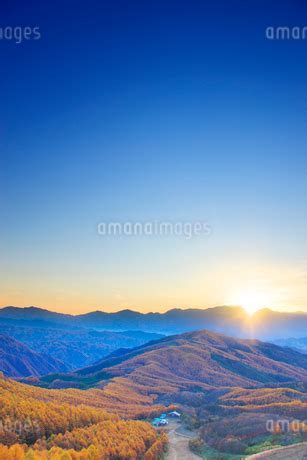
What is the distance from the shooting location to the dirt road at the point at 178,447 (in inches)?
1984

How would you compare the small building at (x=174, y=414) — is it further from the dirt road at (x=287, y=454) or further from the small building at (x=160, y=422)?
the dirt road at (x=287, y=454)

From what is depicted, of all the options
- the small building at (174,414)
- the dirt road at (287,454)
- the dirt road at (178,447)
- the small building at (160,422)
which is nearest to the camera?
the dirt road at (287,454)

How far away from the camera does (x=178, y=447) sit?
55875mm

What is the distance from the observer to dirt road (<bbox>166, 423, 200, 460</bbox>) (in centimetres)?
5041

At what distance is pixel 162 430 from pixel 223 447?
16889 mm

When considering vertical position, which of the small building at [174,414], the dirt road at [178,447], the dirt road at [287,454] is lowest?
the small building at [174,414]

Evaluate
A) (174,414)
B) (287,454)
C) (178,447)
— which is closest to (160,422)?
(174,414)

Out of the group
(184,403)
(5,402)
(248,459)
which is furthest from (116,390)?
(248,459)

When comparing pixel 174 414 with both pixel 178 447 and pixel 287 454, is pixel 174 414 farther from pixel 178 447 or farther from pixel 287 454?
pixel 287 454

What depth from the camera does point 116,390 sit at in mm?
127688

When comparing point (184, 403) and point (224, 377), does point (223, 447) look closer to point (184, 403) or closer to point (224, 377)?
point (184, 403)

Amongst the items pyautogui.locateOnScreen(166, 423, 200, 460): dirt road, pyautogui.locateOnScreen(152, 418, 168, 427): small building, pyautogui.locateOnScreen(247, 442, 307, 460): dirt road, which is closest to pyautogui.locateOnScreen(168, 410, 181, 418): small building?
pyautogui.locateOnScreen(152, 418, 168, 427): small building

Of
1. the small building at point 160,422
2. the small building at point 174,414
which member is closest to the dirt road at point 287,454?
the small building at point 160,422

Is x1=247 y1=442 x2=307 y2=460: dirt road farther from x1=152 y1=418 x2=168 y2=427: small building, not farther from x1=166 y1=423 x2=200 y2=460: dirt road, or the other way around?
x1=152 y1=418 x2=168 y2=427: small building
